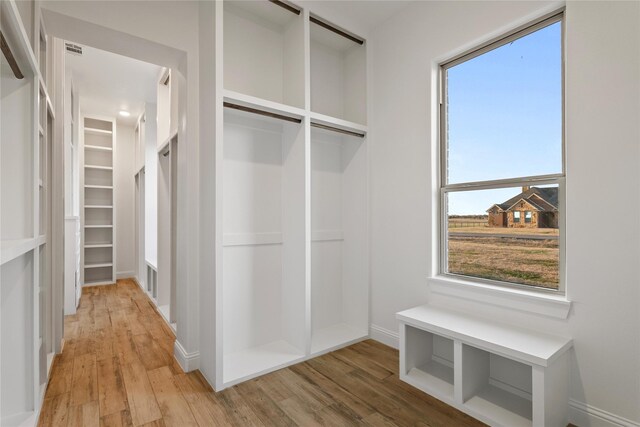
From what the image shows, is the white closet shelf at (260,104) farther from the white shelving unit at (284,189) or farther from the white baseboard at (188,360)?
the white baseboard at (188,360)

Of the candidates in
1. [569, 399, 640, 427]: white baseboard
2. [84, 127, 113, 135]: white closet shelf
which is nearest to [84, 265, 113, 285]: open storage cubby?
[84, 127, 113, 135]: white closet shelf

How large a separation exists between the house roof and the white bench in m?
0.76

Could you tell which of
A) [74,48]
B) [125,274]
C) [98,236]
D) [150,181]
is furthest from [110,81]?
[125,274]

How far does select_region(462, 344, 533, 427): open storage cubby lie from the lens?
6.00ft

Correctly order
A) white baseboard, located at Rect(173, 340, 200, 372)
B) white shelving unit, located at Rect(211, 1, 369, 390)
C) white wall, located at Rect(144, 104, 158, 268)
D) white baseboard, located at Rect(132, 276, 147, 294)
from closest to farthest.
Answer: white baseboard, located at Rect(173, 340, 200, 372), white shelving unit, located at Rect(211, 1, 369, 390), white wall, located at Rect(144, 104, 158, 268), white baseboard, located at Rect(132, 276, 147, 294)

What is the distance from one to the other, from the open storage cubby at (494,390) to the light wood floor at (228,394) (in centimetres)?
15

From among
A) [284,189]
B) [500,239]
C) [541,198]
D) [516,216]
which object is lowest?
[500,239]

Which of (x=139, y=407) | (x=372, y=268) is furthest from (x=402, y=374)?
(x=139, y=407)

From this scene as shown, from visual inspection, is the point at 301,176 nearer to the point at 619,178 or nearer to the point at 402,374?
the point at 402,374

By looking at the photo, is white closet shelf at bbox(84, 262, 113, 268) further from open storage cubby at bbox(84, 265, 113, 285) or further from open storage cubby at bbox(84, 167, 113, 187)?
open storage cubby at bbox(84, 167, 113, 187)

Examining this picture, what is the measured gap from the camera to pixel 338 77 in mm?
3320

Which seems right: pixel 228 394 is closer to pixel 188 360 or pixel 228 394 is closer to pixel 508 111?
pixel 188 360

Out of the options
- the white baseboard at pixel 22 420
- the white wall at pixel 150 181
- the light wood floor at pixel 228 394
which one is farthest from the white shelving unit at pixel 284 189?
the white wall at pixel 150 181

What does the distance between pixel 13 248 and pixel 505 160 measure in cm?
266
